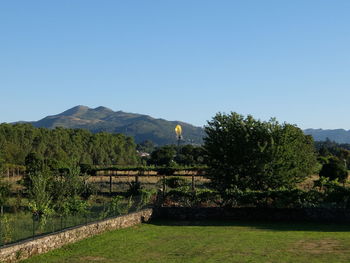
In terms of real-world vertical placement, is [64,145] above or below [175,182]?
above

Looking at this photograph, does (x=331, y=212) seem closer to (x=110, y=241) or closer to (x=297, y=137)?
(x=297, y=137)

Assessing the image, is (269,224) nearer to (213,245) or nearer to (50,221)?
(213,245)

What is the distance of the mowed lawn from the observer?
17.4 metres

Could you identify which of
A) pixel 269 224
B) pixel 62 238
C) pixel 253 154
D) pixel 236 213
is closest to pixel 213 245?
pixel 62 238

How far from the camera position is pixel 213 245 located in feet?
66.7

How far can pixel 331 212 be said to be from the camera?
29.0 metres

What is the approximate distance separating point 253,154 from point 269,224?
8091mm

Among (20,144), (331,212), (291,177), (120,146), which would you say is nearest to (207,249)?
(331,212)

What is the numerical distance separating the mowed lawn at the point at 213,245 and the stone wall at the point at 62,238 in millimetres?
300

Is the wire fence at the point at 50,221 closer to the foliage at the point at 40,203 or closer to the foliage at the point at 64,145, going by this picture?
the foliage at the point at 40,203

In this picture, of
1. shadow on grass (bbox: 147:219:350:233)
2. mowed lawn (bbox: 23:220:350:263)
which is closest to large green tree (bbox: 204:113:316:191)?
shadow on grass (bbox: 147:219:350:233)

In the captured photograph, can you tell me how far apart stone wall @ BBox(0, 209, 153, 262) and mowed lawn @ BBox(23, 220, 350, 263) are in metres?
0.30

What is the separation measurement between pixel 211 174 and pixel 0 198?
15.5 metres

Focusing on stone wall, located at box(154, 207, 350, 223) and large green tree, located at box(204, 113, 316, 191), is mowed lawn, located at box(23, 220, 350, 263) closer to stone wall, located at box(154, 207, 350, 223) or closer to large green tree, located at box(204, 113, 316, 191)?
stone wall, located at box(154, 207, 350, 223)
